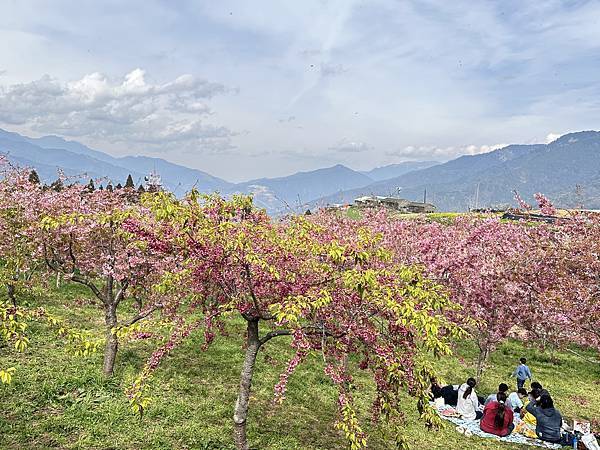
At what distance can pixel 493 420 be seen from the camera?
1338cm

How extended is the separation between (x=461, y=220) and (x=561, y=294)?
18.7m

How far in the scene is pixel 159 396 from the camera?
12141 mm

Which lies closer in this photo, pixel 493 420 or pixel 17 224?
pixel 493 420

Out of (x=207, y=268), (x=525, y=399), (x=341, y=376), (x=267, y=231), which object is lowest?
(x=525, y=399)

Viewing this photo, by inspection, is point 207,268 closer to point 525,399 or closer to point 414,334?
point 414,334

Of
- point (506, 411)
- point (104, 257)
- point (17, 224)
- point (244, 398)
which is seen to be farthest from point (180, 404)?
point (506, 411)

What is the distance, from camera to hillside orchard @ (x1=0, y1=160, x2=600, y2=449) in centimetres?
718

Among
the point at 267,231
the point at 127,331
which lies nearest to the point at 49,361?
the point at 127,331

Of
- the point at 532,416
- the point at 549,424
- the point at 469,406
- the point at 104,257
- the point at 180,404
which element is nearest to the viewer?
the point at 180,404

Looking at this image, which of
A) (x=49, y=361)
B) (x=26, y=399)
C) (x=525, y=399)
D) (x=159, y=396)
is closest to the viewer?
(x=26, y=399)

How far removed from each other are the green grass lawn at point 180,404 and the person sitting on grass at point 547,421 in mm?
1650

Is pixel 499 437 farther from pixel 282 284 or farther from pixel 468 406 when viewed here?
pixel 282 284

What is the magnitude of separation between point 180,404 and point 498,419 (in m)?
9.79

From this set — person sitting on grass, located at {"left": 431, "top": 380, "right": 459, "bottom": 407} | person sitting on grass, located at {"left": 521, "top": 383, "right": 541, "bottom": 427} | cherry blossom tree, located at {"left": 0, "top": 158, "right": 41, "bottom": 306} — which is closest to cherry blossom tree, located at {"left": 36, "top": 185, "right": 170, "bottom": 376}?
cherry blossom tree, located at {"left": 0, "top": 158, "right": 41, "bottom": 306}
